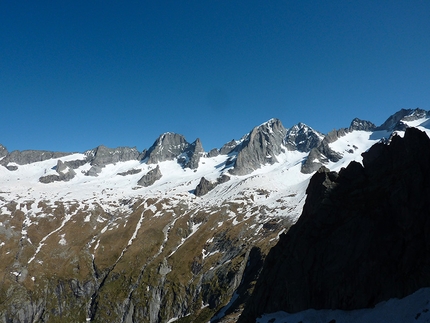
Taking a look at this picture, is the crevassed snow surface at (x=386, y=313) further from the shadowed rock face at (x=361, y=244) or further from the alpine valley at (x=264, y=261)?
the shadowed rock face at (x=361, y=244)

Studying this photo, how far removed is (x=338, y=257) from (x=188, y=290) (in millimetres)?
113566

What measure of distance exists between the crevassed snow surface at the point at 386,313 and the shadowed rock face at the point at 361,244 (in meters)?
1.02

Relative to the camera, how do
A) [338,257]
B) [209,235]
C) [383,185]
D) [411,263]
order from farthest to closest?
[209,235] → [383,185] → [338,257] → [411,263]

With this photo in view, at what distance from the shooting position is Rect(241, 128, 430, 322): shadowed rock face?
137 feet

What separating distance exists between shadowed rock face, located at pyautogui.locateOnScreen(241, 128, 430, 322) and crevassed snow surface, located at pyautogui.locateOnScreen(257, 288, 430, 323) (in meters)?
1.02

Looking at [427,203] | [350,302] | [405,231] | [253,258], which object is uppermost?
[427,203]

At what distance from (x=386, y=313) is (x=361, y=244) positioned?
37.9 feet

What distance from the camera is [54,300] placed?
506ft

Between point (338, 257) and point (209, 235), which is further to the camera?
point (209, 235)

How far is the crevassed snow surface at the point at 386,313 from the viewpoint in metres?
34.7

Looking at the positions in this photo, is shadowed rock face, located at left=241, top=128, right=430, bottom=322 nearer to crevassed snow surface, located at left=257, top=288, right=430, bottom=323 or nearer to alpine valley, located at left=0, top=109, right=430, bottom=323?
alpine valley, located at left=0, top=109, right=430, bottom=323

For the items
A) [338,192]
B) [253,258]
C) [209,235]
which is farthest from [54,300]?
[338,192]

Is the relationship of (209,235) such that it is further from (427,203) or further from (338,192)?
(427,203)

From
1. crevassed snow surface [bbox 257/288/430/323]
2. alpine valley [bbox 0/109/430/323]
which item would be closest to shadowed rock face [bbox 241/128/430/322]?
alpine valley [bbox 0/109/430/323]
